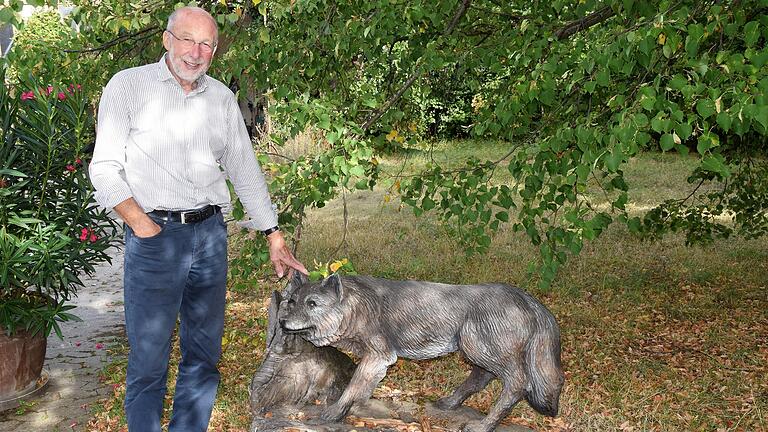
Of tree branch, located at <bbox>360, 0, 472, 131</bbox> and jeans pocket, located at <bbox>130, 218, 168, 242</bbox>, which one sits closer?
jeans pocket, located at <bbox>130, 218, 168, 242</bbox>

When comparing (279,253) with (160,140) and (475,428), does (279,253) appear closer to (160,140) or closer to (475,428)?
(160,140)

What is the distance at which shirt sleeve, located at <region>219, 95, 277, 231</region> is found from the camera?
3645 mm

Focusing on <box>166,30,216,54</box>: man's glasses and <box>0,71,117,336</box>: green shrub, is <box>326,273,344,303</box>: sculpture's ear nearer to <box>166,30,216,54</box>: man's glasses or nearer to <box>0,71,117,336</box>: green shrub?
<box>166,30,216,54</box>: man's glasses

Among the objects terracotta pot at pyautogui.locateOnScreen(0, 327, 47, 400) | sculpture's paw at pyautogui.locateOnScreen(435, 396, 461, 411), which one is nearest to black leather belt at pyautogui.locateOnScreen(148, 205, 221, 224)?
sculpture's paw at pyautogui.locateOnScreen(435, 396, 461, 411)

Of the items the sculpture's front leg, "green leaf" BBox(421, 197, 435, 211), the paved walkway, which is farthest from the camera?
the paved walkway

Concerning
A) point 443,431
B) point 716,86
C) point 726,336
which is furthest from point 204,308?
point 726,336

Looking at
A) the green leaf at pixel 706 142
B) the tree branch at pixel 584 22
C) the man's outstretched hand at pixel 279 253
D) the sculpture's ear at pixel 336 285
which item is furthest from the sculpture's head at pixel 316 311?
the tree branch at pixel 584 22

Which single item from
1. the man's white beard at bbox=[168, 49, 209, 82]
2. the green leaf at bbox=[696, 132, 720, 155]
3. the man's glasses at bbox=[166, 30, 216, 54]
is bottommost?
the green leaf at bbox=[696, 132, 720, 155]

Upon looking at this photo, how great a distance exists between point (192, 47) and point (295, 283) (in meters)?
1.20

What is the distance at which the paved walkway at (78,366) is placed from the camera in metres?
5.03

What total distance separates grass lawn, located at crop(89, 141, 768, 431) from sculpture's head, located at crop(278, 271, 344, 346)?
3.52ft

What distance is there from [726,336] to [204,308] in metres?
5.01

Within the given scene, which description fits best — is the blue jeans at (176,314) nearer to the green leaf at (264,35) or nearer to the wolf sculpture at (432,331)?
the wolf sculpture at (432,331)

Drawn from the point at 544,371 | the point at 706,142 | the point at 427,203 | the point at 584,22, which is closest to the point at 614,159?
the point at 706,142
